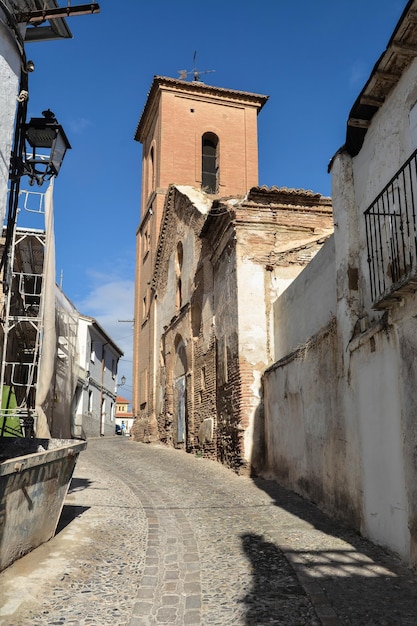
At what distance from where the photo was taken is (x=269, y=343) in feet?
40.0

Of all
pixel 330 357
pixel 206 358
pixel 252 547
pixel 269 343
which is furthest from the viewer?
pixel 206 358

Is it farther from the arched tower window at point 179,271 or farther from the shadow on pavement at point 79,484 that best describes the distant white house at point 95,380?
the shadow on pavement at point 79,484

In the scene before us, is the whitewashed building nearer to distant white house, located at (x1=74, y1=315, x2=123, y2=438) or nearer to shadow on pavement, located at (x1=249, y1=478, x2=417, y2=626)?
shadow on pavement, located at (x1=249, y1=478, x2=417, y2=626)

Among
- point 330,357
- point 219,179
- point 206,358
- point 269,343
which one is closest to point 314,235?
point 269,343

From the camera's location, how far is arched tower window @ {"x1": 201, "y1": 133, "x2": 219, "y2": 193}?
91.6 ft

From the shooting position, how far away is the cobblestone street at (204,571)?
402cm

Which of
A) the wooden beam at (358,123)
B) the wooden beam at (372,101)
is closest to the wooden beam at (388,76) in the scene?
the wooden beam at (372,101)

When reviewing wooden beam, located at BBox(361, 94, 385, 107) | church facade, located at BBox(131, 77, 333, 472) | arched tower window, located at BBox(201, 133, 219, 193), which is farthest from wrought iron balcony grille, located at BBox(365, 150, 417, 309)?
arched tower window, located at BBox(201, 133, 219, 193)

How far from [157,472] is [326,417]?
579cm

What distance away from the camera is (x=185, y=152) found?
27203mm

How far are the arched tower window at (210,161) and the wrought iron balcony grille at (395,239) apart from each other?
21.5 meters

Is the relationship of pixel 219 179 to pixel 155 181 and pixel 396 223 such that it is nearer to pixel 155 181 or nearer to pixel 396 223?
pixel 155 181

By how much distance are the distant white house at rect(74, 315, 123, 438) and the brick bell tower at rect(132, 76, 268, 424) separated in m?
3.93

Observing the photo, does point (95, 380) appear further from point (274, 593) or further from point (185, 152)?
point (274, 593)
